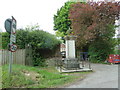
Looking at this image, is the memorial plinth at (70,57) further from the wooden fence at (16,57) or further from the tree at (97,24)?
the tree at (97,24)

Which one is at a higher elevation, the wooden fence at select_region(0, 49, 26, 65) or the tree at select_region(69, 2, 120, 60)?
the tree at select_region(69, 2, 120, 60)

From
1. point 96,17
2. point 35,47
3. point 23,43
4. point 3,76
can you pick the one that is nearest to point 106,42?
point 96,17

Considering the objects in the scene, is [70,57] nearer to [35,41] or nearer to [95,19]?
[35,41]

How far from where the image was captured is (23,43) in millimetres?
9469

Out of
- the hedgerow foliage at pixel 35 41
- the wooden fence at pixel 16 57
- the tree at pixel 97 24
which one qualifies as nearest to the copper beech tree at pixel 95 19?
the tree at pixel 97 24

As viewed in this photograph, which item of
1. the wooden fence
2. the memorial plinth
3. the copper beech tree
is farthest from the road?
the copper beech tree

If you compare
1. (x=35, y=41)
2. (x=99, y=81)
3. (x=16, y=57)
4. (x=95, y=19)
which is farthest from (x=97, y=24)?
(x=16, y=57)

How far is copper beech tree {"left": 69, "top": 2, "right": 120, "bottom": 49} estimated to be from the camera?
1168cm

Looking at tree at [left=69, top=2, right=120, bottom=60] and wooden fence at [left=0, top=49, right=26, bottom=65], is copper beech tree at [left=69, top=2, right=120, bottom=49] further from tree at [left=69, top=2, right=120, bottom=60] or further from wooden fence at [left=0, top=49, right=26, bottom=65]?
wooden fence at [left=0, top=49, right=26, bottom=65]

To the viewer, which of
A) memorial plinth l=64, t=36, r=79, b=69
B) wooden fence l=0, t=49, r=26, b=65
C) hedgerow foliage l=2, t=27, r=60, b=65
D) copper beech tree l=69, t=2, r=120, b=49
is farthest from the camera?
copper beech tree l=69, t=2, r=120, b=49

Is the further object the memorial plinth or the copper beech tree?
the copper beech tree

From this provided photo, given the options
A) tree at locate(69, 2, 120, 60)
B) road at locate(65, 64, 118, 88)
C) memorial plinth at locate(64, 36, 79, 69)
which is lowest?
road at locate(65, 64, 118, 88)

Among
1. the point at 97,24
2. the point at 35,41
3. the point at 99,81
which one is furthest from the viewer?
the point at 97,24

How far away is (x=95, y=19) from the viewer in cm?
1164
